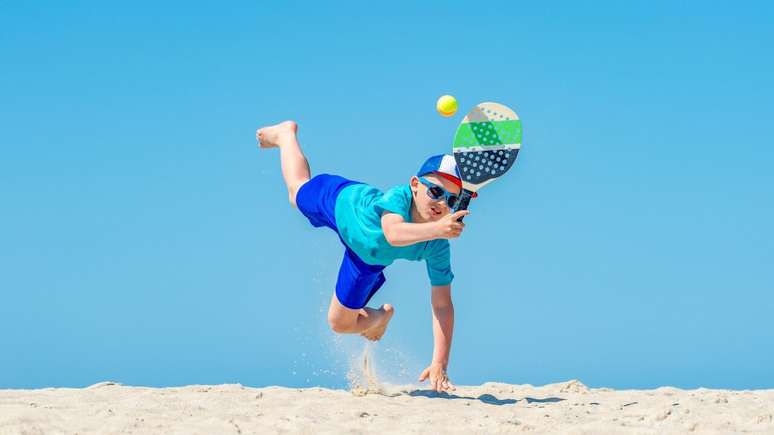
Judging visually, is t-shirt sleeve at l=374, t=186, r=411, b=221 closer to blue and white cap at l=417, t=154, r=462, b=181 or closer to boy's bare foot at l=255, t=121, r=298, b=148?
blue and white cap at l=417, t=154, r=462, b=181

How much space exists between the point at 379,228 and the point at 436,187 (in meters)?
0.55

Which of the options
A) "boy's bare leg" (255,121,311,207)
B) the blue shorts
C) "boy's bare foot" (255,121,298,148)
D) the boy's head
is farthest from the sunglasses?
"boy's bare foot" (255,121,298,148)

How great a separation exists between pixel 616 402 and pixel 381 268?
6.78 ft

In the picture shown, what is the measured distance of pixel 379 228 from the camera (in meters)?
7.22

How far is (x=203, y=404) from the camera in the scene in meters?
6.98

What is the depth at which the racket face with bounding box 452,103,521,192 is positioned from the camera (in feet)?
22.4

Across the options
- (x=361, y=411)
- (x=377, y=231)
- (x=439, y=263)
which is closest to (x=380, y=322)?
(x=439, y=263)

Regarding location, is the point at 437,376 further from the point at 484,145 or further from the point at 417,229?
the point at 484,145

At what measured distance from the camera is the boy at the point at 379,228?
22.8ft

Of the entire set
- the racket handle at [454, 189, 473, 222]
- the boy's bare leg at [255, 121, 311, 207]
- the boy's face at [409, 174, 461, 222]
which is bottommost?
the racket handle at [454, 189, 473, 222]

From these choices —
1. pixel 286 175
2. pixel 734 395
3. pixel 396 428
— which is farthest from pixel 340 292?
pixel 734 395

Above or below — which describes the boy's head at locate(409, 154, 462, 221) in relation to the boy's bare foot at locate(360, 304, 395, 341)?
above

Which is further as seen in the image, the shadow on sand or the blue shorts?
the blue shorts

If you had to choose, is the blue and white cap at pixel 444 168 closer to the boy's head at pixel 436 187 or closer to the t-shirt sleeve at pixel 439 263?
the boy's head at pixel 436 187
